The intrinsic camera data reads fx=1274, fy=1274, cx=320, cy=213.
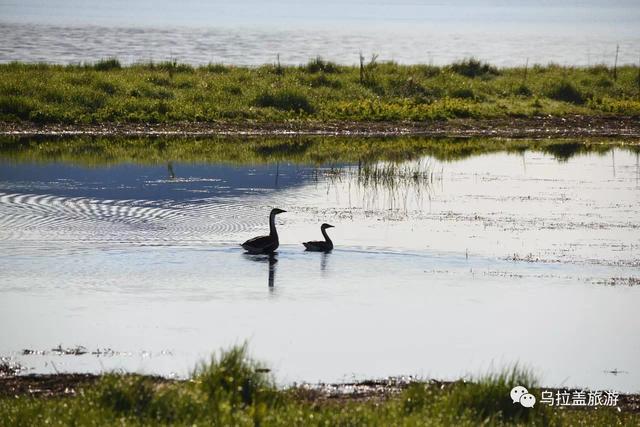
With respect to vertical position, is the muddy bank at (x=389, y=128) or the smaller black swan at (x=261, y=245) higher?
the muddy bank at (x=389, y=128)

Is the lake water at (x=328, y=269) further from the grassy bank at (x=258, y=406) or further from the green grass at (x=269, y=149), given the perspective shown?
the grassy bank at (x=258, y=406)

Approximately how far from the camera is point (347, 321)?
1659 centimetres

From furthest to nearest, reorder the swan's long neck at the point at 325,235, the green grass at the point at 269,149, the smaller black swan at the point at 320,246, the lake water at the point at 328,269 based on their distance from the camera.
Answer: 1. the green grass at the point at 269,149
2. the swan's long neck at the point at 325,235
3. the smaller black swan at the point at 320,246
4. the lake water at the point at 328,269

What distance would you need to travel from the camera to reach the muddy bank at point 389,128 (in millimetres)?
37562

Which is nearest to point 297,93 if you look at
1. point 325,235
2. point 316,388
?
point 325,235

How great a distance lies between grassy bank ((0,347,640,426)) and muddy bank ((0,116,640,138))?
25654 millimetres

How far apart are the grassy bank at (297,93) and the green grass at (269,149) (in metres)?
2.63

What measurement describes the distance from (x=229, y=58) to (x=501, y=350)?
58905mm

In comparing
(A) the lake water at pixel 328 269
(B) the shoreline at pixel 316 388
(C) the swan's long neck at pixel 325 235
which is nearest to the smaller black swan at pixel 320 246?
(C) the swan's long neck at pixel 325 235

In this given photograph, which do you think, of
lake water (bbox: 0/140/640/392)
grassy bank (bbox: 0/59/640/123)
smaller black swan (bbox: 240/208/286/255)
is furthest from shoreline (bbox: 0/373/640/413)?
grassy bank (bbox: 0/59/640/123)

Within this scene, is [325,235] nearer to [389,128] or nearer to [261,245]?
[261,245]

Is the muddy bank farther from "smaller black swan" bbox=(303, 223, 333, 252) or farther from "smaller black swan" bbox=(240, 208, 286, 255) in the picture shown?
"smaller black swan" bbox=(303, 223, 333, 252)

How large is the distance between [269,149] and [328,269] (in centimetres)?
1577

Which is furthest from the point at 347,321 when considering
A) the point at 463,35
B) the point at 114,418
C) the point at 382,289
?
the point at 463,35
